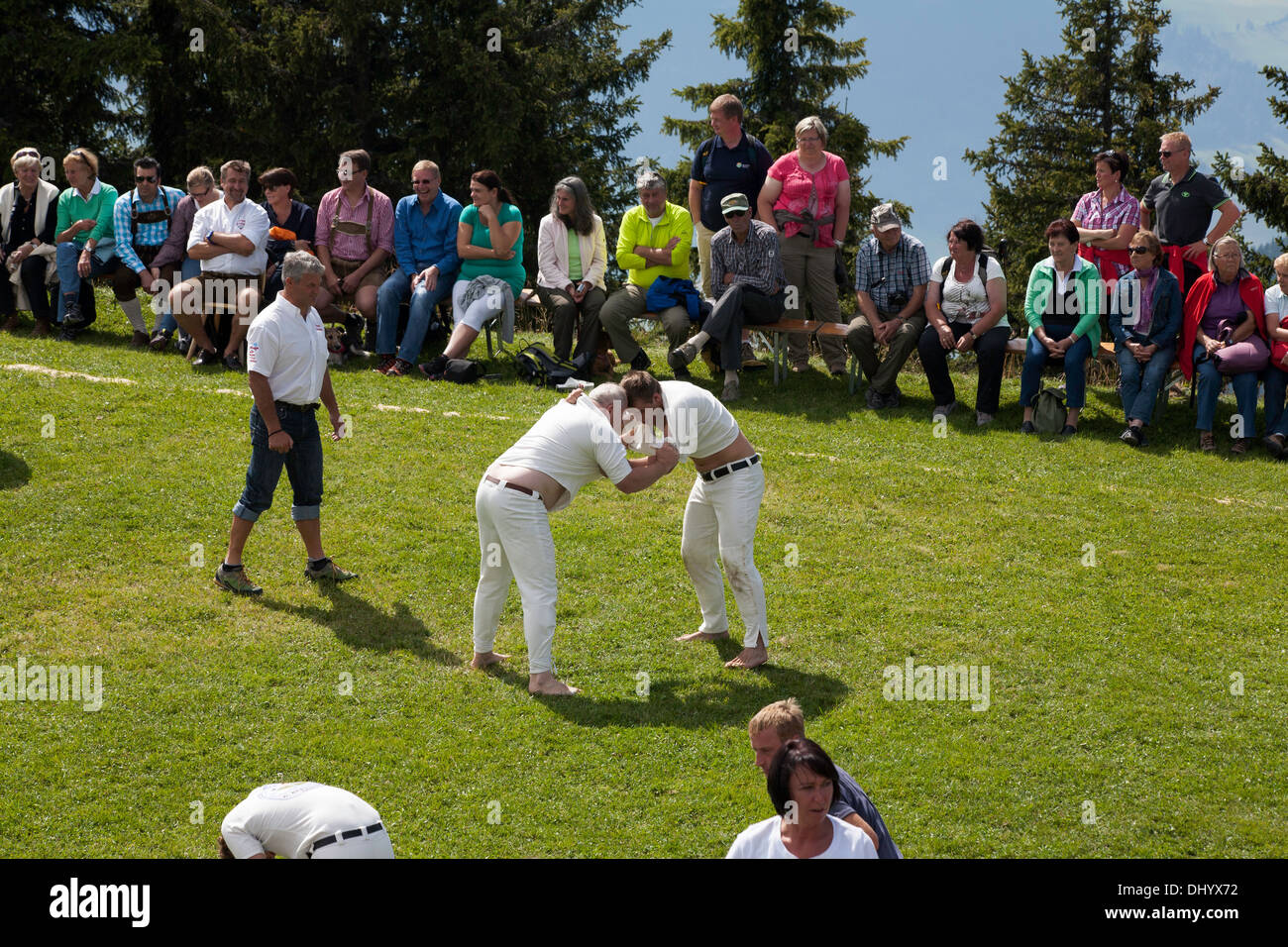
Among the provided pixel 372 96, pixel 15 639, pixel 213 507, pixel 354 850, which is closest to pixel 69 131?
pixel 372 96

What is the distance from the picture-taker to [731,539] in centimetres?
850

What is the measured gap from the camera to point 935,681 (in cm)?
845

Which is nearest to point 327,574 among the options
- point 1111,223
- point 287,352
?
point 287,352

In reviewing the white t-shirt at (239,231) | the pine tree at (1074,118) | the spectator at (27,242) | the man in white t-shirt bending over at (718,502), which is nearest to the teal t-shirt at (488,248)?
the white t-shirt at (239,231)

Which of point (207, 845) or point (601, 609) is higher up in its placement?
point (601, 609)

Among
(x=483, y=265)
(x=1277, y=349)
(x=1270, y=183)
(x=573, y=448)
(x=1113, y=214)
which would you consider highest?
(x=1270, y=183)

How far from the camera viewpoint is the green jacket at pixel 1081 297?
13016 mm

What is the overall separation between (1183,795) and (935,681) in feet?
5.59

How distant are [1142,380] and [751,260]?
13.5 ft

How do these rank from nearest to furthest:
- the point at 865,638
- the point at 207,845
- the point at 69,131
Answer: the point at 207,845 → the point at 865,638 → the point at 69,131

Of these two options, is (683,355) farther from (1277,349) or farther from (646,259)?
(1277,349)

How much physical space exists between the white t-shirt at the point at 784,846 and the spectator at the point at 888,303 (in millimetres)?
9203

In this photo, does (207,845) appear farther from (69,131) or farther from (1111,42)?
(1111,42)

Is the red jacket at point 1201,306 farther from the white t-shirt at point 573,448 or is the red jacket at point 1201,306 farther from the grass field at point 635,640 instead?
the white t-shirt at point 573,448
